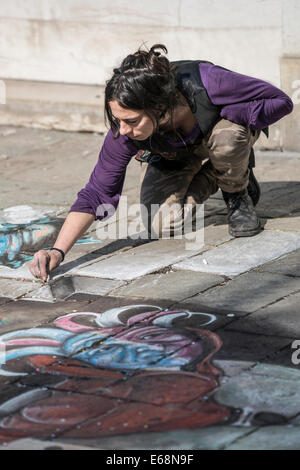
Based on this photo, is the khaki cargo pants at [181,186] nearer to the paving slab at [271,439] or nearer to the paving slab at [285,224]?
the paving slab at [285,224]

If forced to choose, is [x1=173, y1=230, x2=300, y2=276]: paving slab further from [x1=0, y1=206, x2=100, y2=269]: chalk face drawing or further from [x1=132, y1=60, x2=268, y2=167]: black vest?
[x1=0, y1=206, x2=100, y2=269]: chalk face drawing

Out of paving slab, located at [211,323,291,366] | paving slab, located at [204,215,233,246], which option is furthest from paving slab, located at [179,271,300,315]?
paving slab, located at [204,215,233,246]

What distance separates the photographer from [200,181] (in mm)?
4922

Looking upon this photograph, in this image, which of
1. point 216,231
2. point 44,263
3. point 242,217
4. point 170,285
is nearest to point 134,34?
point 216,231

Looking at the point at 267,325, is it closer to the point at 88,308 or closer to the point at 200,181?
the point at 88,308

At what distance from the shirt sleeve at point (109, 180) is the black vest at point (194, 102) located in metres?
0.07

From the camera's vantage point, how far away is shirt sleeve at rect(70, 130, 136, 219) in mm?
4312

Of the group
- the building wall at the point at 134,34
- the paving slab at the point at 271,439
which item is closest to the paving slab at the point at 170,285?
the paving slab at the point at 271,439

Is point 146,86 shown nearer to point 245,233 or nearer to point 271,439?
point 245,233

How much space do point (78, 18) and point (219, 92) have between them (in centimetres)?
335

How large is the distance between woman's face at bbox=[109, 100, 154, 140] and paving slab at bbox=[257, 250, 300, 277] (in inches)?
36.1

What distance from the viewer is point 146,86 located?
3.97m

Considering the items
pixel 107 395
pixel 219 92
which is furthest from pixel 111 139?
pixel 107 395

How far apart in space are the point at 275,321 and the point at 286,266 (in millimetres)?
737
